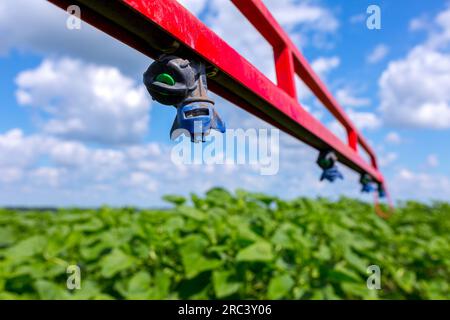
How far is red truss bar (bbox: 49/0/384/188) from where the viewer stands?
0.66 m

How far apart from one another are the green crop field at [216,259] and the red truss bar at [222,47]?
71cm

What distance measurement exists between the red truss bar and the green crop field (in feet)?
2.31

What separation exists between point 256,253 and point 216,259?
193mm

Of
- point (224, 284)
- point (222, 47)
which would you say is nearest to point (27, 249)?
point (224, 284)

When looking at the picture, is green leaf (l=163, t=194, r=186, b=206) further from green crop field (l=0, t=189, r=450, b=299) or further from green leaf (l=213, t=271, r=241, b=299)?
green leaf (l=213, t=271, r=241, b=299)

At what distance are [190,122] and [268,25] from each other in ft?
2.21

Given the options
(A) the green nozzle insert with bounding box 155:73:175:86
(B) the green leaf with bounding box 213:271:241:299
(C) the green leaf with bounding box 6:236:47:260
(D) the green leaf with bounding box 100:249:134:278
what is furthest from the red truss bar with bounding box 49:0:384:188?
(C) the green leaf with bounding box 6:236:47:260

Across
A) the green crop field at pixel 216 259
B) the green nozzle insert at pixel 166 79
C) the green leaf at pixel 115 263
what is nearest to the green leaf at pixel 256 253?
the green crop field at pixel 216 259

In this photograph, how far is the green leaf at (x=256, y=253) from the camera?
1853 millimetres

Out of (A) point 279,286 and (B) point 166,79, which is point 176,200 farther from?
(B) point 166,79

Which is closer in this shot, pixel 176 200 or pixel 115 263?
pixel 115 263

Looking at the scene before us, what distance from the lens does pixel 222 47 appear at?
0.81 m

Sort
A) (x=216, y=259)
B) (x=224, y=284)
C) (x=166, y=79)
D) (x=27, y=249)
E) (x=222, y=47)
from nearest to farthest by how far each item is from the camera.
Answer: (x=166, y=79) → (x=222, y=47) → (x=224, y=284) → (x=216, y=259) → (x=27, y=249)
